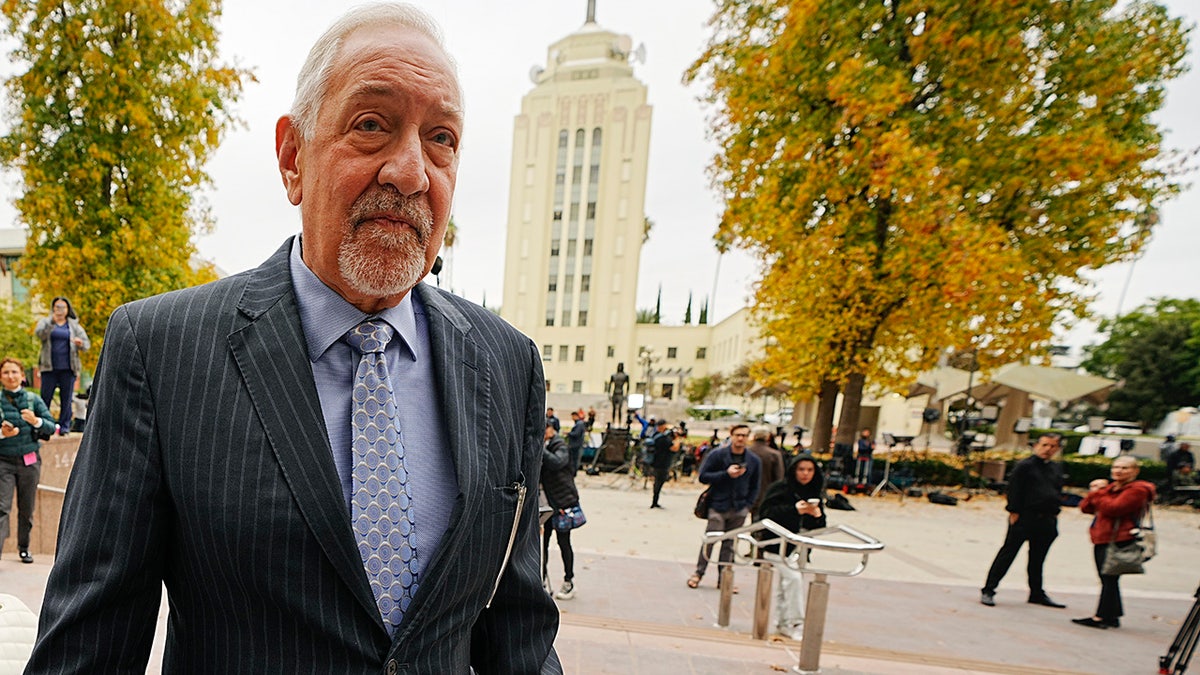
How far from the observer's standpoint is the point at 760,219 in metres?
12.8

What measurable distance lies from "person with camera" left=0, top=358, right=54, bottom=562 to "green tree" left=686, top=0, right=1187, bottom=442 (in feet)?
37.7

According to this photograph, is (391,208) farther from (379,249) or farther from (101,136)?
(101,136)

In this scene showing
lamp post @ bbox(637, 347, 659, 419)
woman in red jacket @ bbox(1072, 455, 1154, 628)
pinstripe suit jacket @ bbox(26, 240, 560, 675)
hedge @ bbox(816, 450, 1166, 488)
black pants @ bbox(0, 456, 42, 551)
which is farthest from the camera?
lamp post @ bbox(637, 347, 659, 419)

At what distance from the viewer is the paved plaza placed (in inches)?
163

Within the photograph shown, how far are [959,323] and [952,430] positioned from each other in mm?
19078

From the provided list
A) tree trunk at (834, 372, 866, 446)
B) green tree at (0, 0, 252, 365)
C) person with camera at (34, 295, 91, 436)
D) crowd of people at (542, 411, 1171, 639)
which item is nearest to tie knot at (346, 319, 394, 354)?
crowd of people at (542, 411, 1171, 639)

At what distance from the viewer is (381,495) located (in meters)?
0.92

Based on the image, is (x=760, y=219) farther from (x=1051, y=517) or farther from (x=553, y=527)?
(x=553, y=527)

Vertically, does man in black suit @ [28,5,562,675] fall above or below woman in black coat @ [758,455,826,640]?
above

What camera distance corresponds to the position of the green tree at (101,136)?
9500 mm

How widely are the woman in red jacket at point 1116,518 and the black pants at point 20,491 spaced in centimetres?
973

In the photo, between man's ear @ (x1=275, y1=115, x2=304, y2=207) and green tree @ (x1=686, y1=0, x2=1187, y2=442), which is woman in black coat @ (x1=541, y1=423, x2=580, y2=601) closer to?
man's ear @ (x1=275, y1=115, x2=304, y2=207)

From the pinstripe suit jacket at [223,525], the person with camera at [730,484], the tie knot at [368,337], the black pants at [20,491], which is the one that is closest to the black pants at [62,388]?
the black pants at [20,491]

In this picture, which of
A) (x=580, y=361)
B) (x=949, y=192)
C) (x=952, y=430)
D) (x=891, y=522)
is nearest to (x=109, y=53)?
(x=949, y=192)
